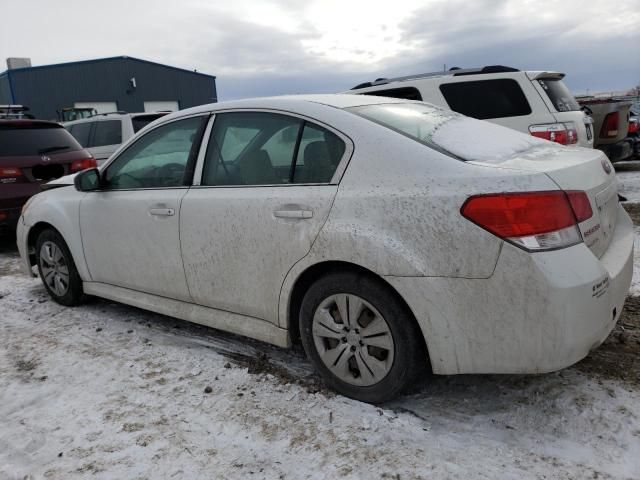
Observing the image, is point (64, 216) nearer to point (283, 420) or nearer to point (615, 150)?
point (283, 420)

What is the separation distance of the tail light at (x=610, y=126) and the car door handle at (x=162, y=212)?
29.9 ft

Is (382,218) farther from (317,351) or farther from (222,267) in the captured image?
(222,267)

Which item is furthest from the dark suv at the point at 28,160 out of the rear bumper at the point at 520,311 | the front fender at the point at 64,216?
the rear bumper at the point at 520,311

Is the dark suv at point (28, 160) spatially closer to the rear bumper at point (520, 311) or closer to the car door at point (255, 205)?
the car door at point (255, 205)

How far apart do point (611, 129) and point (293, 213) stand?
9.14 meters

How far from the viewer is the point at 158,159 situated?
11.9ft

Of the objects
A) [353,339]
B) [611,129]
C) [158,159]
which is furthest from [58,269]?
[611,129]

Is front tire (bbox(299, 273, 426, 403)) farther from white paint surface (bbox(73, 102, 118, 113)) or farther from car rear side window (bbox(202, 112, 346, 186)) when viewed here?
white paint surface (bbox(73, 102, 118, 113))

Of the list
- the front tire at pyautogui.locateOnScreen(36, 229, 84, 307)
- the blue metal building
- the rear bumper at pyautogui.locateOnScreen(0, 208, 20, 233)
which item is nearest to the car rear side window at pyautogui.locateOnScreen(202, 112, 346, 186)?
the front tire at pyautogui.locateOnScreen(36, 229, 84, 307)

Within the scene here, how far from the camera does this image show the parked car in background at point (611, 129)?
31.5 ft

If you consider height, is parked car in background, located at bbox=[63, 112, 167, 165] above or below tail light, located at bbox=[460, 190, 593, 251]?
above

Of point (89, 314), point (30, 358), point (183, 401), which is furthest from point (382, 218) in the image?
point (89, 314)

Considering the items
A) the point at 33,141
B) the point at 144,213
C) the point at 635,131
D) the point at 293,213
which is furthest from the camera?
the point at 635,131

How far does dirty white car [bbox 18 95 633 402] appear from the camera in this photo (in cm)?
219
